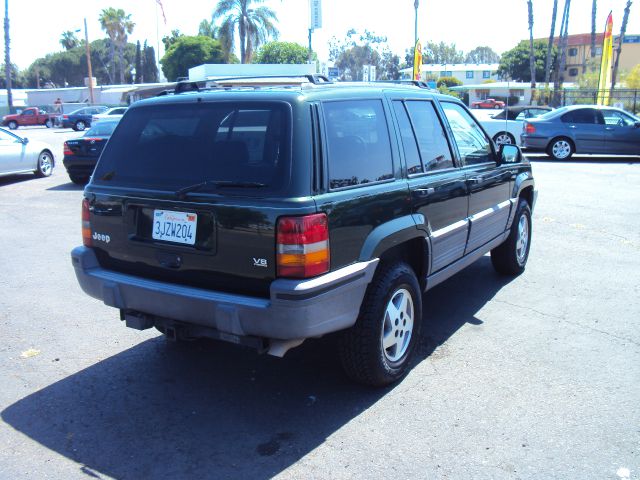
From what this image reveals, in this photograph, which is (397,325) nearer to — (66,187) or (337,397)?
(337,397)

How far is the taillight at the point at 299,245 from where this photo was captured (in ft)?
10.8

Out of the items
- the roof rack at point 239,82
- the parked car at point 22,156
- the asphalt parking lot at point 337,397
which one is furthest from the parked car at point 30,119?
the roof rack at point 239,82

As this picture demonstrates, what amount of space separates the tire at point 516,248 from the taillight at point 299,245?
3.45m

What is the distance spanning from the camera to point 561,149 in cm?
1705

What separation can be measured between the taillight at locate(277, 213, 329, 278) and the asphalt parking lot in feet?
3.21

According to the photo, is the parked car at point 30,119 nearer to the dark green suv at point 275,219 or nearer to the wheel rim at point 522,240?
the wheel rim at point 522,240

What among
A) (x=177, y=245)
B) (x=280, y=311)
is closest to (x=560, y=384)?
(x=280, y=311)

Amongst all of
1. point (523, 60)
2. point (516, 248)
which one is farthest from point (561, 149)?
point (523, 60)

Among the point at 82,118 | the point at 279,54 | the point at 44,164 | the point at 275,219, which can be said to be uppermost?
the point at 279,54

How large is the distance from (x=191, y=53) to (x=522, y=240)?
185ft

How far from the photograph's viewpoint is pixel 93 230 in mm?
4152

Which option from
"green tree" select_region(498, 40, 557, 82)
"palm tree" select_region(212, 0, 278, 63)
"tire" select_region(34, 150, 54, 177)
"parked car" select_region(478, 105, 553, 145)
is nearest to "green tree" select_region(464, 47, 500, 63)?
"green tree" select_region(498, 40, 557, 82)

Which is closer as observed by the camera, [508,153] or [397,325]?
[397,325]

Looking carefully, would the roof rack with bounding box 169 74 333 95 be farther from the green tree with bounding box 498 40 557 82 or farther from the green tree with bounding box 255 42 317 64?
the green tree with bounding box 498 40 557 82
